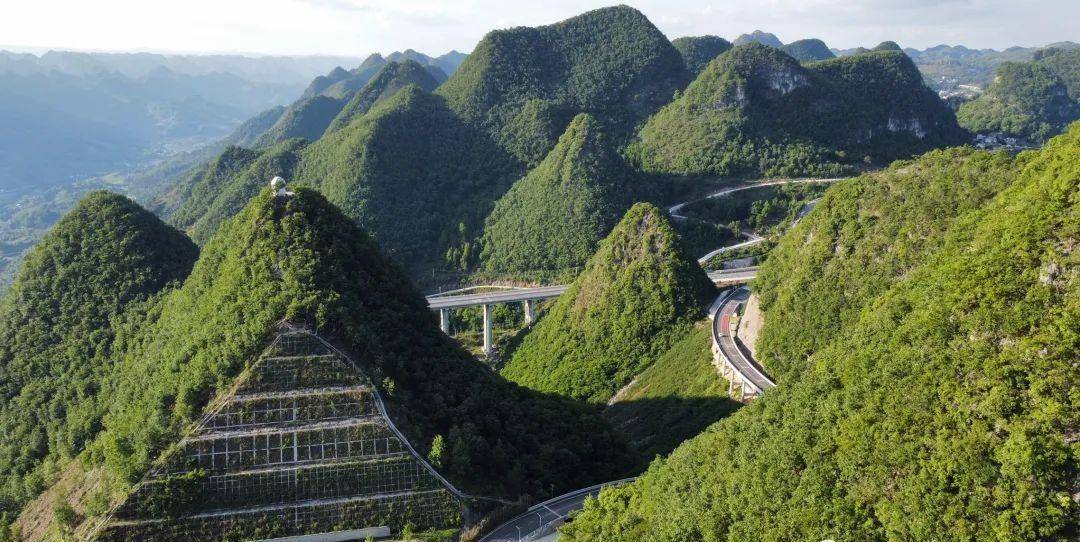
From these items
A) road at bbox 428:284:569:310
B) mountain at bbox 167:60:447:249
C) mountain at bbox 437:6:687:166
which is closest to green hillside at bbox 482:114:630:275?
road at bbox 428:284:569:310

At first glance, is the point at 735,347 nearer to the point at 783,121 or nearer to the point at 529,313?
the point at 529,313

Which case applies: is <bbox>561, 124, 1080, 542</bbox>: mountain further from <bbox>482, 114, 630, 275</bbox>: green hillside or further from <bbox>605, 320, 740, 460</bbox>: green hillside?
<bbox>482, 114, 630, 275</bbox>: green hillside

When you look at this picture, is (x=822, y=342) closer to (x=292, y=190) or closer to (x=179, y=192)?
(x=292, y=190)

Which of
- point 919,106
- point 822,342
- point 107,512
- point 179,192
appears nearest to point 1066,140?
point 822,342

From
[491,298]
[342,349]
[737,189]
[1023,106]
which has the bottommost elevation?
[491,298]

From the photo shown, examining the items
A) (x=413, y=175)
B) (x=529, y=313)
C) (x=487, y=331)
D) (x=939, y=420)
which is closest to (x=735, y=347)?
(x=939, y=420)
